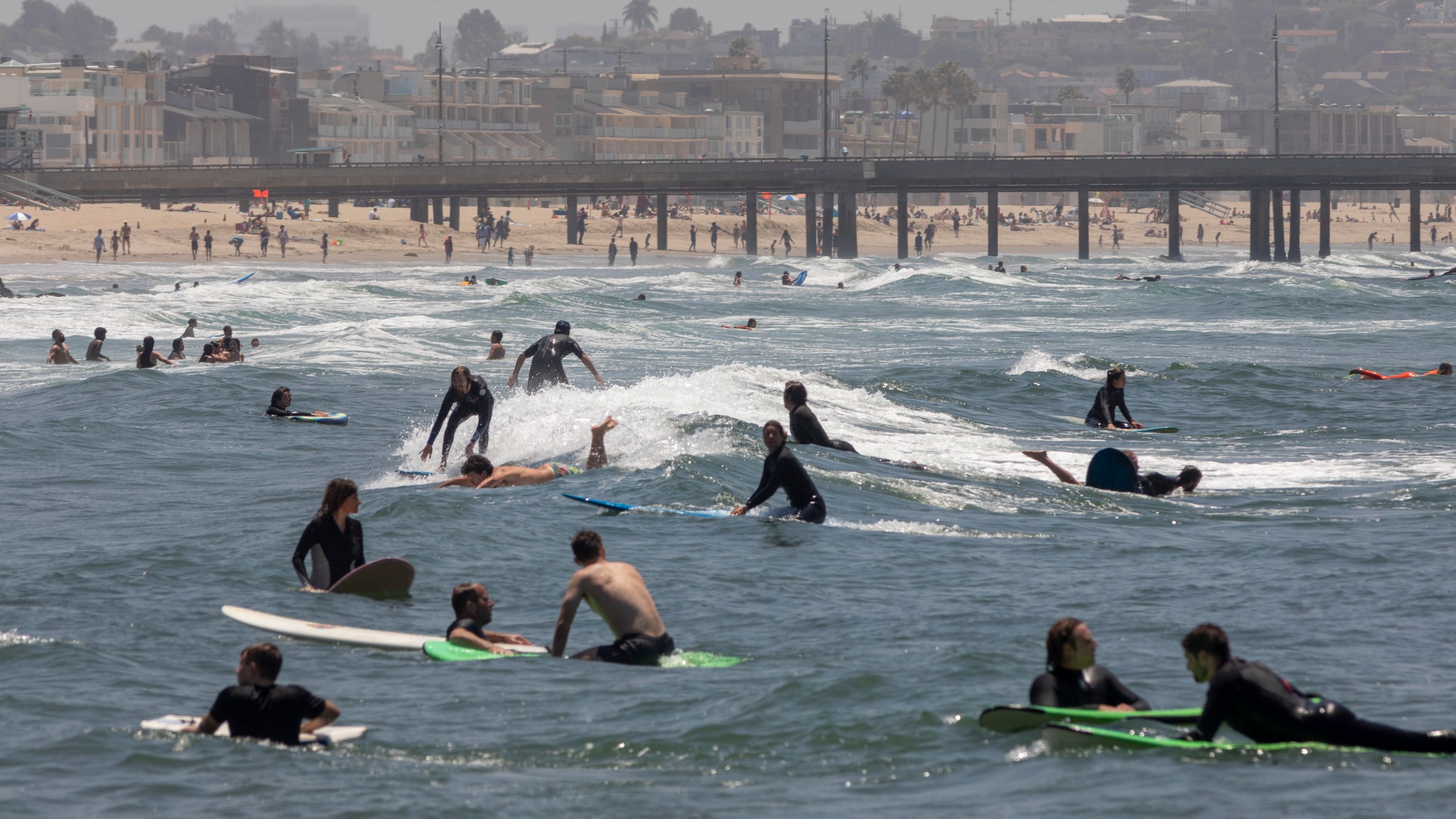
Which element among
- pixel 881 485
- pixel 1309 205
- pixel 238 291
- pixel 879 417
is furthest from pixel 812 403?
pixel 1309 205

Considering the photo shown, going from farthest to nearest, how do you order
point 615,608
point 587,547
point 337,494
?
1. point 337,494
2. point 615,608
3. point 587,547

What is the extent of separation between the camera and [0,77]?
272ft

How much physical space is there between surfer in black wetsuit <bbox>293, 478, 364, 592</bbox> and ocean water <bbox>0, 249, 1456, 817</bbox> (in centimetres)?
28

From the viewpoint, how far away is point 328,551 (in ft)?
39.8

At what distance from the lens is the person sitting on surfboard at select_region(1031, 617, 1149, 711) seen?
27.5 feet

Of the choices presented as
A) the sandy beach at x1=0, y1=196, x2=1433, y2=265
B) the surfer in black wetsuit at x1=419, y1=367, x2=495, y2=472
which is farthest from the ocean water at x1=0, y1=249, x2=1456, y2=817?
the sandy beach at x1=0, y1=196, x2=1433, y2=265

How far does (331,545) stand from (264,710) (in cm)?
370

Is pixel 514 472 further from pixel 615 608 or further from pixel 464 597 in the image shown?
pixel 615 608

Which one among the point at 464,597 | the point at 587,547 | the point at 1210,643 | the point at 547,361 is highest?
the point at 547,361

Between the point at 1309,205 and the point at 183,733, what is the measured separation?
17095 cm

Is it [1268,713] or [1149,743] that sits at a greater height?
[1268,713]

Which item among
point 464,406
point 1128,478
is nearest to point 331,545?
point 464,406

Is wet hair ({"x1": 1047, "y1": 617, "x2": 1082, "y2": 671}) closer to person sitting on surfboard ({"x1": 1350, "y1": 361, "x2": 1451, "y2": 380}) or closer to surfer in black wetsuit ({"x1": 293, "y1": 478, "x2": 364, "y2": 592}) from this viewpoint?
surfer in black wetsuit ({"x1": 293, "y1": 478, "x2": 364, "y2": 592})

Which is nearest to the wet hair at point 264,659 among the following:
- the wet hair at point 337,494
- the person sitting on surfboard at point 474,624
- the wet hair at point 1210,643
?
the person sitting on surfboard at point 474,624
